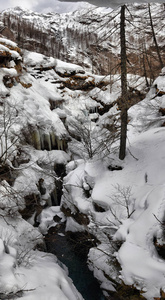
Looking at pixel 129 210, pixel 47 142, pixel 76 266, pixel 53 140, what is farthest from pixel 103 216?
pixel 53 140

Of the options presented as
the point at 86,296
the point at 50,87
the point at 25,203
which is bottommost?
the point at 86,296

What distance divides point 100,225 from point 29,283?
142 inches

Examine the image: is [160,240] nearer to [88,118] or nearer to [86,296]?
[86,296]

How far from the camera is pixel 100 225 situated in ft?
26.7

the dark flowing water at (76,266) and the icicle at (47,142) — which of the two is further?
the icicle at (47,142)

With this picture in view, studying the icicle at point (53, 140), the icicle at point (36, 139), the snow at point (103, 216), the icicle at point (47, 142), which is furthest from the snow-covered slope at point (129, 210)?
the icicle at point (53, 140)

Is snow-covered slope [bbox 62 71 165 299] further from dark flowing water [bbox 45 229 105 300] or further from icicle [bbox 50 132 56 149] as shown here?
icicle [bbox 50 132 56 149]

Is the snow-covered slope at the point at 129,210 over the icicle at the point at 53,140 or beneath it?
over

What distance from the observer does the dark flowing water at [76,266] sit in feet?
29.9

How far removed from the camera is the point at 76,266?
10.7 metres

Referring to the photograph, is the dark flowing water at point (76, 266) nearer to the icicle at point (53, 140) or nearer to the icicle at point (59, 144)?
the icicle at point (53, 140)

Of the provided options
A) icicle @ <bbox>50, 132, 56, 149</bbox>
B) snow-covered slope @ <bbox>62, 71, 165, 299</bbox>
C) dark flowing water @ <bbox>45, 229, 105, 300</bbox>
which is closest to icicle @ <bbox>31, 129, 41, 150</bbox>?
icicle @ <bbox>50, 132, 56, 149</bbox>

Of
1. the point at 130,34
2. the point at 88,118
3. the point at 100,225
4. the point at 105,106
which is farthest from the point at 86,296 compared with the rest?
the point at 105,106

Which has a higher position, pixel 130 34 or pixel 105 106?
pixel 130 34
